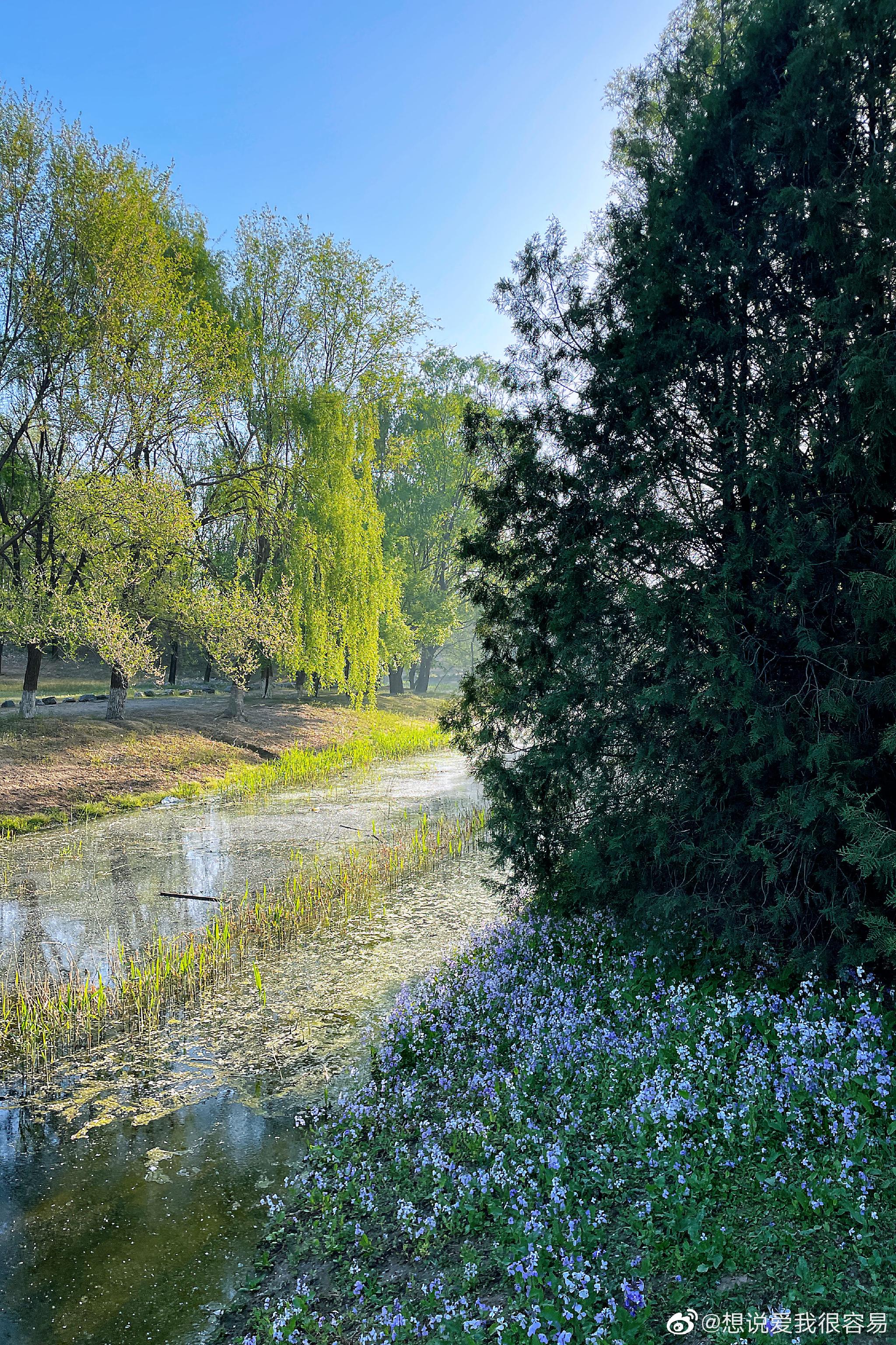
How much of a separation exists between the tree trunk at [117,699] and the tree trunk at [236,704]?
3.88 meters

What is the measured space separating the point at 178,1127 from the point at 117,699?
50.5 feet

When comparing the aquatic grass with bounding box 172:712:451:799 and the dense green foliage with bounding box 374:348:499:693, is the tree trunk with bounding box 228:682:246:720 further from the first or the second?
the dense green foliage with bounding box 374:348:499:693

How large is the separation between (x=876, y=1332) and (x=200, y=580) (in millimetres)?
19862

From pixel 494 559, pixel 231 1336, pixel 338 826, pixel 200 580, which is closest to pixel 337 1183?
pixel 231 1336

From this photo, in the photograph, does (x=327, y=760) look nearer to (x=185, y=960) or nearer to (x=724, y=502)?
(x=185, y=960)

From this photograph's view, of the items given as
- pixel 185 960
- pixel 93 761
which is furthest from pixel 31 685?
pixel 185 960

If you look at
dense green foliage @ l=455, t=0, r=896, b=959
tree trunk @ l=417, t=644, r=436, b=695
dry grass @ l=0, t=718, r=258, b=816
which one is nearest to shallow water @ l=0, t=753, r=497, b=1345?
dense green foliage @ l=455, t=0, r=896, b=959

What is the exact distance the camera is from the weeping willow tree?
2272 centimetres

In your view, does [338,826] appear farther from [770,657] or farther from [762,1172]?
[762,1172]

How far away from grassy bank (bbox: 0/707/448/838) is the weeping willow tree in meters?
2.84

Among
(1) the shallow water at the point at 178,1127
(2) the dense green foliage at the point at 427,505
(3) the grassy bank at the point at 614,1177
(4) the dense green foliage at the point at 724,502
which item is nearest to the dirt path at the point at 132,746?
(1) the shallow water at the point at 178,1127

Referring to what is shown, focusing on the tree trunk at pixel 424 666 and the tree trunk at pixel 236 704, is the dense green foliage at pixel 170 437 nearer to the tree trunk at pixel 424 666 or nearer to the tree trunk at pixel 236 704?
the tree trunk at pixel 236 704

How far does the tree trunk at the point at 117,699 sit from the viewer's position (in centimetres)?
1891

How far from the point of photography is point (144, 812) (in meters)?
14.9
